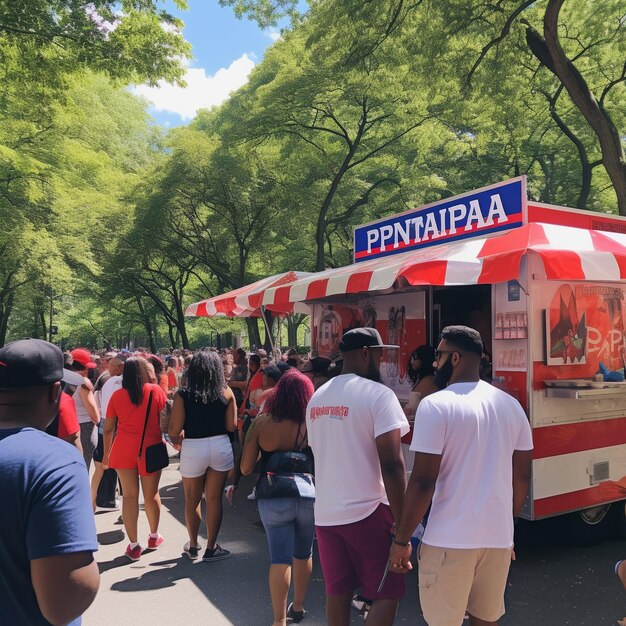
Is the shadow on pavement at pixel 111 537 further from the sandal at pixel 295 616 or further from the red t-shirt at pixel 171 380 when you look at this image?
the red t-shirt at pixel 171 380

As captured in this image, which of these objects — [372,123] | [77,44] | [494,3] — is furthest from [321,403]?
[372,123]

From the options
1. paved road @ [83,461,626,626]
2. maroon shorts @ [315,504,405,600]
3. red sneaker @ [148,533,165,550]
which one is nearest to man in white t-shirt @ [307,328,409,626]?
maroon shorts @ [315,504,405,600]

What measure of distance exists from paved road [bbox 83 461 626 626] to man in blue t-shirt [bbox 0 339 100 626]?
2.83 meters

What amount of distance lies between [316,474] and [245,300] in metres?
5.52

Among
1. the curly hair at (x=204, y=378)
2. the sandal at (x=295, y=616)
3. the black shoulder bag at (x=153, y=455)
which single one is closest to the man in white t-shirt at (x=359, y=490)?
the sandal at (x=295, y=616)

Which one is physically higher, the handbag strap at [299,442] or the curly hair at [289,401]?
the curly hair at [289,401]

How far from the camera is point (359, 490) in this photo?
289 centimetres

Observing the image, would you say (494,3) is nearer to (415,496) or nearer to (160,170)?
(415,496)

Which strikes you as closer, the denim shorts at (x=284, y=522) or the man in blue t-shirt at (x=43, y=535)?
the man in blue t-shirt at (x=43, y=535)

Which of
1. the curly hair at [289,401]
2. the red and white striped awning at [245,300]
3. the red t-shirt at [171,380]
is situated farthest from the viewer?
the red t-shirt at [171,380]

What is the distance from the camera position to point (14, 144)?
1650 centimetres

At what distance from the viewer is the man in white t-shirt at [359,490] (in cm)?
280

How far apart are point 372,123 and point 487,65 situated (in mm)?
6407

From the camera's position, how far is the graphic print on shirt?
292cm
